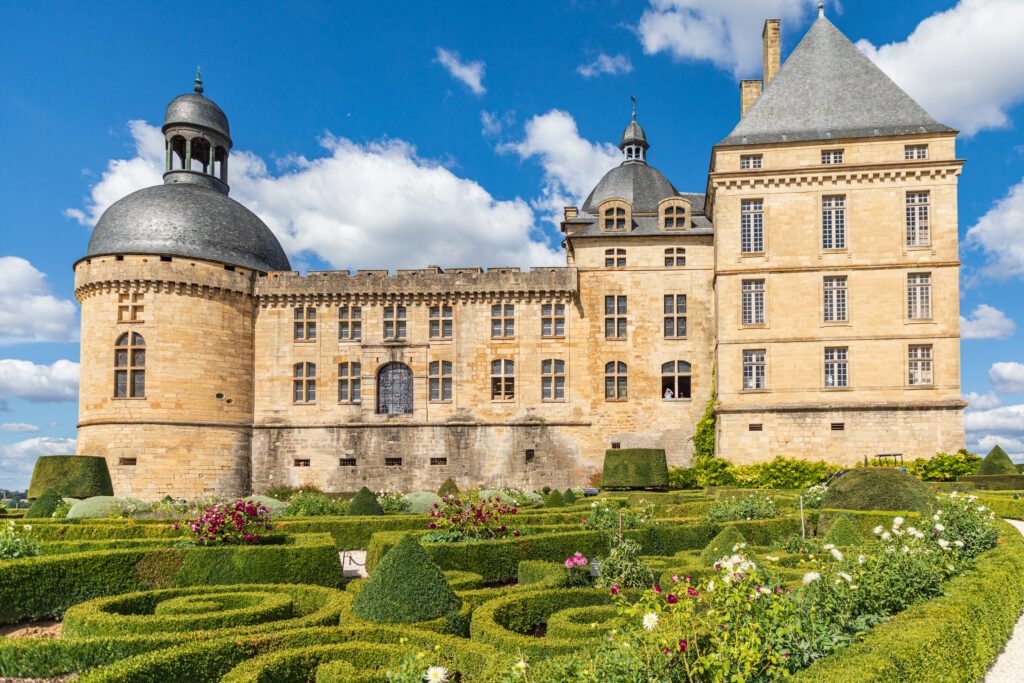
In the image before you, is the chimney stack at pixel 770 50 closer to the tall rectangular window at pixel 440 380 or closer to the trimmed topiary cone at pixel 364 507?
the tall rectangular window at pixel 440 380

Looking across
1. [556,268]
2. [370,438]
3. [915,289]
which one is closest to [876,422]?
[915,289]

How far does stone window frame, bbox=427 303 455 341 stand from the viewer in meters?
31.8

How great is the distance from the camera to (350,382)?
31.7 meters

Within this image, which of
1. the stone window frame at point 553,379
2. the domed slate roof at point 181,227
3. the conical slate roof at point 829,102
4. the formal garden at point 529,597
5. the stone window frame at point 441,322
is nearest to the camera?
the formal garden at point 529,597

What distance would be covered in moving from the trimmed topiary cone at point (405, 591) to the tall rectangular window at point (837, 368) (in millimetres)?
23811

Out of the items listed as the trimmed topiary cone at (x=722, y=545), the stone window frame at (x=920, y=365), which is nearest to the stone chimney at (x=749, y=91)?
the stone window frame at (x=920, y=365)

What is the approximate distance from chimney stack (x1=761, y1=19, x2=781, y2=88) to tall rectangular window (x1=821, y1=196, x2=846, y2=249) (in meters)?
7.31

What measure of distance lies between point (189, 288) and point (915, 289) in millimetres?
29213

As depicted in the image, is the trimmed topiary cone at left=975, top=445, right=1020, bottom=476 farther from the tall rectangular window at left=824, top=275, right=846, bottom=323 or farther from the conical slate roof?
the conical slate roof

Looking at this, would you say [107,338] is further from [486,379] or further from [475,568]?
[475,568]

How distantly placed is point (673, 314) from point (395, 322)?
12313 mm

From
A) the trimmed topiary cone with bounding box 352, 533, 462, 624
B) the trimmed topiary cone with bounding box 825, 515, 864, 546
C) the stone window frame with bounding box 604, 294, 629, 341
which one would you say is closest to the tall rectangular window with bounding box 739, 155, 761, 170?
the stone window frame with bounding box 604, 294, 629, 341

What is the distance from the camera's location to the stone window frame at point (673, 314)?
3070 cm

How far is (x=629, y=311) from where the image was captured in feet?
102
